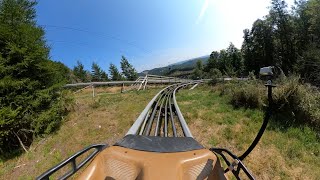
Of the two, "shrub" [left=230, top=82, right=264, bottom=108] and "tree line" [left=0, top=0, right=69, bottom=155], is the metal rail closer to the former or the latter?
"shrub" [left=230, top=82, right=264, bottom=108]

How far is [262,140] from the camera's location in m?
6.73

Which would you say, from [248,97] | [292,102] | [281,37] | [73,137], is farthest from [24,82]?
[281,37]

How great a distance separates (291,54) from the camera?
41.6 metres

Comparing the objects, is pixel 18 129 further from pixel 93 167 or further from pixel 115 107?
pixel 93 167

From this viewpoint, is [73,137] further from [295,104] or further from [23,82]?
[295,104]

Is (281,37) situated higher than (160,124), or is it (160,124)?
(281,37)

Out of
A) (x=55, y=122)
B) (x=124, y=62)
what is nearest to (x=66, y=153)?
(x=55, y=122)

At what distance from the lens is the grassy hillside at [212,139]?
575 cm

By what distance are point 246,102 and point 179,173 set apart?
7785 millimetres

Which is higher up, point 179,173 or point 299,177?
point 179,173

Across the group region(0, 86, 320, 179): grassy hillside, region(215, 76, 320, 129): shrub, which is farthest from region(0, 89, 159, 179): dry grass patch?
region(215, 76, 320, 129): shrub

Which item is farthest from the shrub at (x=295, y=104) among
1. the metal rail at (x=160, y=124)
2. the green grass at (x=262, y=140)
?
the metal rail at (x=160, y=124)

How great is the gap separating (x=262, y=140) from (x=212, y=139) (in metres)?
1.42

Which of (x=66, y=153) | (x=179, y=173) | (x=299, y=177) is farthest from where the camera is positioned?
(x=66, y=153)
